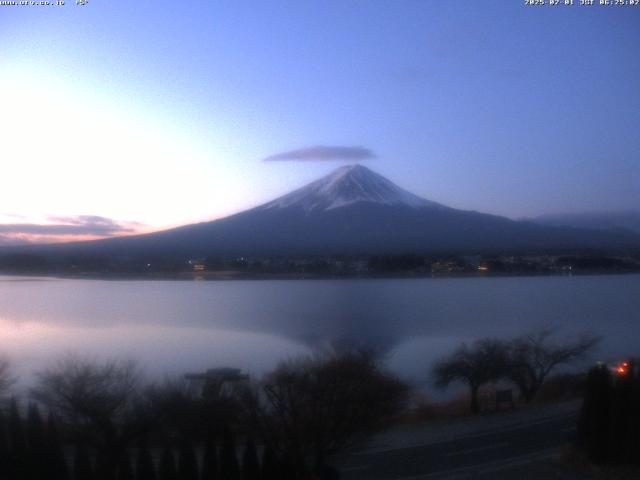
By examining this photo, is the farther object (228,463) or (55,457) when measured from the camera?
(228,463)

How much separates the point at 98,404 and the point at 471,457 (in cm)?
339

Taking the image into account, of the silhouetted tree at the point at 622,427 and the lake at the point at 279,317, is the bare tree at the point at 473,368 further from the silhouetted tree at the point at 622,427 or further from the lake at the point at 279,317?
the silhouetted tree at the point at 622,427

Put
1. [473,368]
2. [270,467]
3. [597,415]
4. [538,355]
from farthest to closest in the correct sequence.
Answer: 1. [538,355]
2. [473,368]
3. [597,415]
4. [270,467]

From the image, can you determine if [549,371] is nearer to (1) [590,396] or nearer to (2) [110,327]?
(1) [590,396]

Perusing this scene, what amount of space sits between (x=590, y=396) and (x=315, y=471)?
9.58ft

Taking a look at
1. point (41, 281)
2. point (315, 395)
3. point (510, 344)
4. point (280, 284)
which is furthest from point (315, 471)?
point (280, 284)

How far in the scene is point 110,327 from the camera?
12.7m

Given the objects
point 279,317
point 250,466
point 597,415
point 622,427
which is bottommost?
point 622,427

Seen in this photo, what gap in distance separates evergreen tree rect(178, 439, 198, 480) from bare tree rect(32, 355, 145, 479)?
1.62 feet

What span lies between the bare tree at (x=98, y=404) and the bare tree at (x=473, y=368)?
4.67m

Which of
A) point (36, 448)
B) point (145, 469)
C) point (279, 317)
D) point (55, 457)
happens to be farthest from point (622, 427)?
point (279, 317)

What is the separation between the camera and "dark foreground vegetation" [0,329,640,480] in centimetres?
515

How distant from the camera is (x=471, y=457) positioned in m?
6.55

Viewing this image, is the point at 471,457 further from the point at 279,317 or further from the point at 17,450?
the point at 279,317
